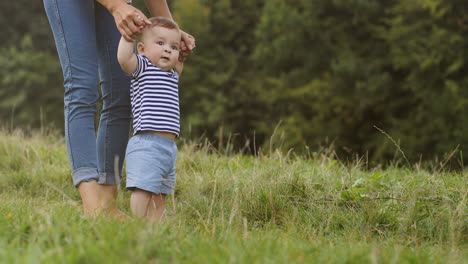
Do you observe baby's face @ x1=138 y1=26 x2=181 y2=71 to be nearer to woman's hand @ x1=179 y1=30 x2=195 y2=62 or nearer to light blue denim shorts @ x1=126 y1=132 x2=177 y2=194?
woman's hand @ x1=179 y1=30 x2=195 y2=62

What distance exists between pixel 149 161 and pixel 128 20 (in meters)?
0.69

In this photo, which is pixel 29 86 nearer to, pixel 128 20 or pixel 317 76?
pixel 317 76

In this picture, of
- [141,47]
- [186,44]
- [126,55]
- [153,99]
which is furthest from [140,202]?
[186,44]

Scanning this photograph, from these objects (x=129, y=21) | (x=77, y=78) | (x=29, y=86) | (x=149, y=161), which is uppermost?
(x=129, y=21)

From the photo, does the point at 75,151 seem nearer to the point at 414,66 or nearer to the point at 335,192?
the point at 335,192

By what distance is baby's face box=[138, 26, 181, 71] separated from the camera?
9.19ft

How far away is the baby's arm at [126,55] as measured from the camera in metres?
2.64

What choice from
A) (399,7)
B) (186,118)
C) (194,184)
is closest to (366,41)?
(399,7)

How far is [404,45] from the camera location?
1568cm

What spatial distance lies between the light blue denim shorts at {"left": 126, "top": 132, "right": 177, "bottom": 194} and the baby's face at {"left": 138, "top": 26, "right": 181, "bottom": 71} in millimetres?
403

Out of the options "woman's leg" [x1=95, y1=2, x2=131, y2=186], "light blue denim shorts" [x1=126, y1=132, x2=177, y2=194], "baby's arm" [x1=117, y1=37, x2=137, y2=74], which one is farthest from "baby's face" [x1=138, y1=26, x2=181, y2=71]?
"light blue denim shorts" [x1=126, y1=132, x2=177, y2=194]

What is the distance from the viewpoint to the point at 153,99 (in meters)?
2.70

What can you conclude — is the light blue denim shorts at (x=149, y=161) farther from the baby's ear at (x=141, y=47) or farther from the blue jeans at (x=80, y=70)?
the baby's ear at (x=141, y=47)

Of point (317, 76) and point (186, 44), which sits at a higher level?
point (186, 44)
